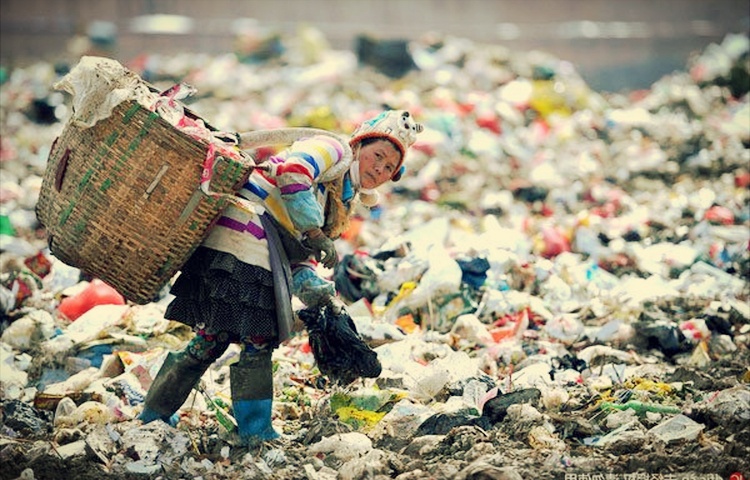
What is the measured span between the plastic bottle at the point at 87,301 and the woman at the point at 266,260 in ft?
5.25

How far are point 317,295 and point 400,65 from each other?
335 inches

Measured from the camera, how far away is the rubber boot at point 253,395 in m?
4.16

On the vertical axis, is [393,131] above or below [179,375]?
above

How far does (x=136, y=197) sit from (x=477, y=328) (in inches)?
84.4

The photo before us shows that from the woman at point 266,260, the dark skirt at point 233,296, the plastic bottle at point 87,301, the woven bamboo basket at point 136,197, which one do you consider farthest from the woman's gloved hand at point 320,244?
the plastic bottle at point 87,301

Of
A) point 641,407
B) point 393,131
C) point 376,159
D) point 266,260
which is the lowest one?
point 641,407

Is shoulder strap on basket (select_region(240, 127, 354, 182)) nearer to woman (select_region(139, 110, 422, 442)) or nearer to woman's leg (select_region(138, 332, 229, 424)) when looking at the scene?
woman (select_region(139, 110, 422, 442))

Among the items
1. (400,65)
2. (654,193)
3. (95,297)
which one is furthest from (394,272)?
(400,65)

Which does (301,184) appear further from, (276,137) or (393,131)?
(393,131)

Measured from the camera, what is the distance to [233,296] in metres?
3.99

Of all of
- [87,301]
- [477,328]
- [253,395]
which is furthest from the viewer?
[87,301]

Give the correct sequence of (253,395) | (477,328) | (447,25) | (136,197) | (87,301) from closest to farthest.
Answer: (136,197) < (253,395) < (477,328) < (87,301) < (447,25)

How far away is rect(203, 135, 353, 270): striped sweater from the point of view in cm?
391

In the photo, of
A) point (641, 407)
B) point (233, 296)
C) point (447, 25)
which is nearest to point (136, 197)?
point (233, 296)
